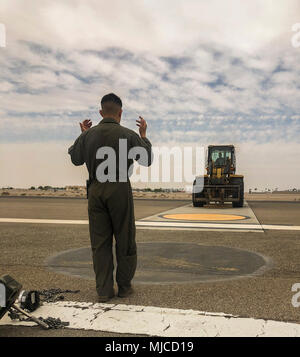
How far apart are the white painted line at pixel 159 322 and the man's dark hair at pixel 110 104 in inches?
80.7

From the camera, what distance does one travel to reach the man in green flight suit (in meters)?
3.98

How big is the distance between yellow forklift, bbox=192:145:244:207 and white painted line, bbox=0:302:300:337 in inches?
650

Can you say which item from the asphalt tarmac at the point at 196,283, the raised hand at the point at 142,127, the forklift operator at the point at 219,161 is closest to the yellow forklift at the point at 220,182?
the forklift operator at the point at 219,161

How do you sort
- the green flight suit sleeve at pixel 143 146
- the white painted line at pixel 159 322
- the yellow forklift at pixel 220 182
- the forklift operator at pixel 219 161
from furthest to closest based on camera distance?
the forklift operator at pixel 219 161
the yellow forklift at pixel 220 182
the green flight suit sleeve at pixel 143 146
the white painted line at pixel 159 322

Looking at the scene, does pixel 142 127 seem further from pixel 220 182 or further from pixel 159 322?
pixel 220 182

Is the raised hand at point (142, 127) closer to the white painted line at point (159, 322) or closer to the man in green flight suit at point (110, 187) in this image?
the man in green flight suit at point (110, 187)

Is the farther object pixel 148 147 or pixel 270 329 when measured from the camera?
pixel 148 147

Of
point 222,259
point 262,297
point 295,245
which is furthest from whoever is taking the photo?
point 295,245

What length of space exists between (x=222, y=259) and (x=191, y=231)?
3483 mm

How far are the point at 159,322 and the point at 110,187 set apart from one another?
1450 mm

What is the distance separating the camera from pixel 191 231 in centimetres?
954

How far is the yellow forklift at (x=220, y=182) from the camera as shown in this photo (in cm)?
1972
